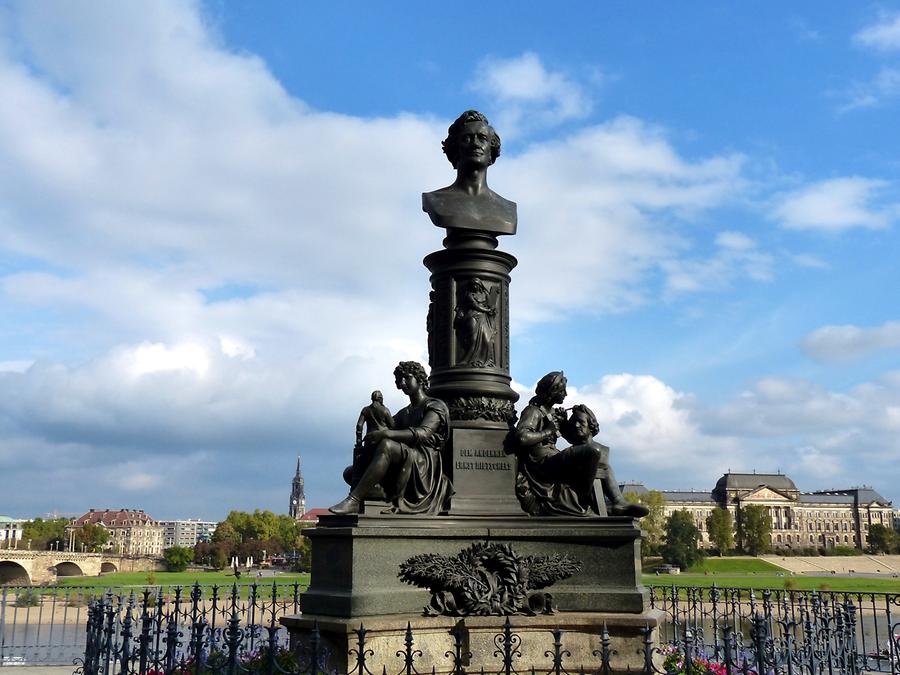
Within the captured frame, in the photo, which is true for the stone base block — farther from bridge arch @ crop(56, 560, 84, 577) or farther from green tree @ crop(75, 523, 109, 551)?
green tree @ crop(75, 523, 109, 551)

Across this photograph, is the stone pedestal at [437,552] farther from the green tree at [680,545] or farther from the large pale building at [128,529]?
the large pale building at [128,529]

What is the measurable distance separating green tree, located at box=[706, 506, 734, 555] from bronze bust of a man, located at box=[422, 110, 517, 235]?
111 metres

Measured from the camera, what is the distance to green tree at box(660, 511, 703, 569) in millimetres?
83562

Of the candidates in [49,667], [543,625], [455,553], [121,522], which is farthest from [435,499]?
[121,522]

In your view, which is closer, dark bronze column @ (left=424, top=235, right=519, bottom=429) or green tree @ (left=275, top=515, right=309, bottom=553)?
dark bronze column @ (left=424, top=235, right=519, bottom=429)

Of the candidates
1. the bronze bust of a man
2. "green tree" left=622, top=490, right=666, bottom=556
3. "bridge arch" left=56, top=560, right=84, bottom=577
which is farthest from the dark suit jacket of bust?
"bridge arch" left=56, top=560, right=84, bottom=577

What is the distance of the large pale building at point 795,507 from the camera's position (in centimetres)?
14662

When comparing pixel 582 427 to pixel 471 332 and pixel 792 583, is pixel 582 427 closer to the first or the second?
pixel 471 332

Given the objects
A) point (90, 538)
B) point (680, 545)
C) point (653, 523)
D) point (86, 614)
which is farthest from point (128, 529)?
point (86, 614)

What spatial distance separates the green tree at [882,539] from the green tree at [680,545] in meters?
56.1

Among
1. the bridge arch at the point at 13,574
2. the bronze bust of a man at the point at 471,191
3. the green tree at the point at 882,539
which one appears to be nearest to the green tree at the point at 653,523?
the green tree at the point at 882,539

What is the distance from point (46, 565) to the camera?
81625mm

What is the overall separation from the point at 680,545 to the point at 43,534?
97175 millimetres

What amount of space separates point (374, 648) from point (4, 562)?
84.2 meters
